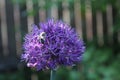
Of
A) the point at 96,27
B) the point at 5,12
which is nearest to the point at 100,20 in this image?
the point at 96,27

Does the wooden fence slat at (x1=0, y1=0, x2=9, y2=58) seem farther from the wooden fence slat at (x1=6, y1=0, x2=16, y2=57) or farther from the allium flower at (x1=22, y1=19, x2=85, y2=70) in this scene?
the allium flower at (x1=22, y1=19, x2=85, y2=70)

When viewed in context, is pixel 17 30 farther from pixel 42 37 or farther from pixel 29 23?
pixel 42 37

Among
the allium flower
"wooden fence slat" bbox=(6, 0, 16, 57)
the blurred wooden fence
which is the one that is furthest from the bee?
"wooden fence slat" bbox=(6, 0, 16, 57)

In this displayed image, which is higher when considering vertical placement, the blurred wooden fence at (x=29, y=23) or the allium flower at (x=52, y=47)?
the blurred wooden fence at (x=29, y=23)

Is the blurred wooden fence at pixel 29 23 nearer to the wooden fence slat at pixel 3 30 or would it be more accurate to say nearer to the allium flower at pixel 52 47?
the wooden fence slat at pixel 3 30

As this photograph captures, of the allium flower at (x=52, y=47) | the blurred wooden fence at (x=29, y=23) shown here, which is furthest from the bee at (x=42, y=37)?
the blurred wooden fence at (x=29, y=23)

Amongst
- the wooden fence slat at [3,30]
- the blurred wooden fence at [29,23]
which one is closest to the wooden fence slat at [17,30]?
the blurred wooden fence at [29,23]

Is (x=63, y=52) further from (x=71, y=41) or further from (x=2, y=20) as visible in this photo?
(x=2, y=20)

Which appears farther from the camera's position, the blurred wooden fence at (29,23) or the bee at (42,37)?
the blurred wooden fence at (29,23)
